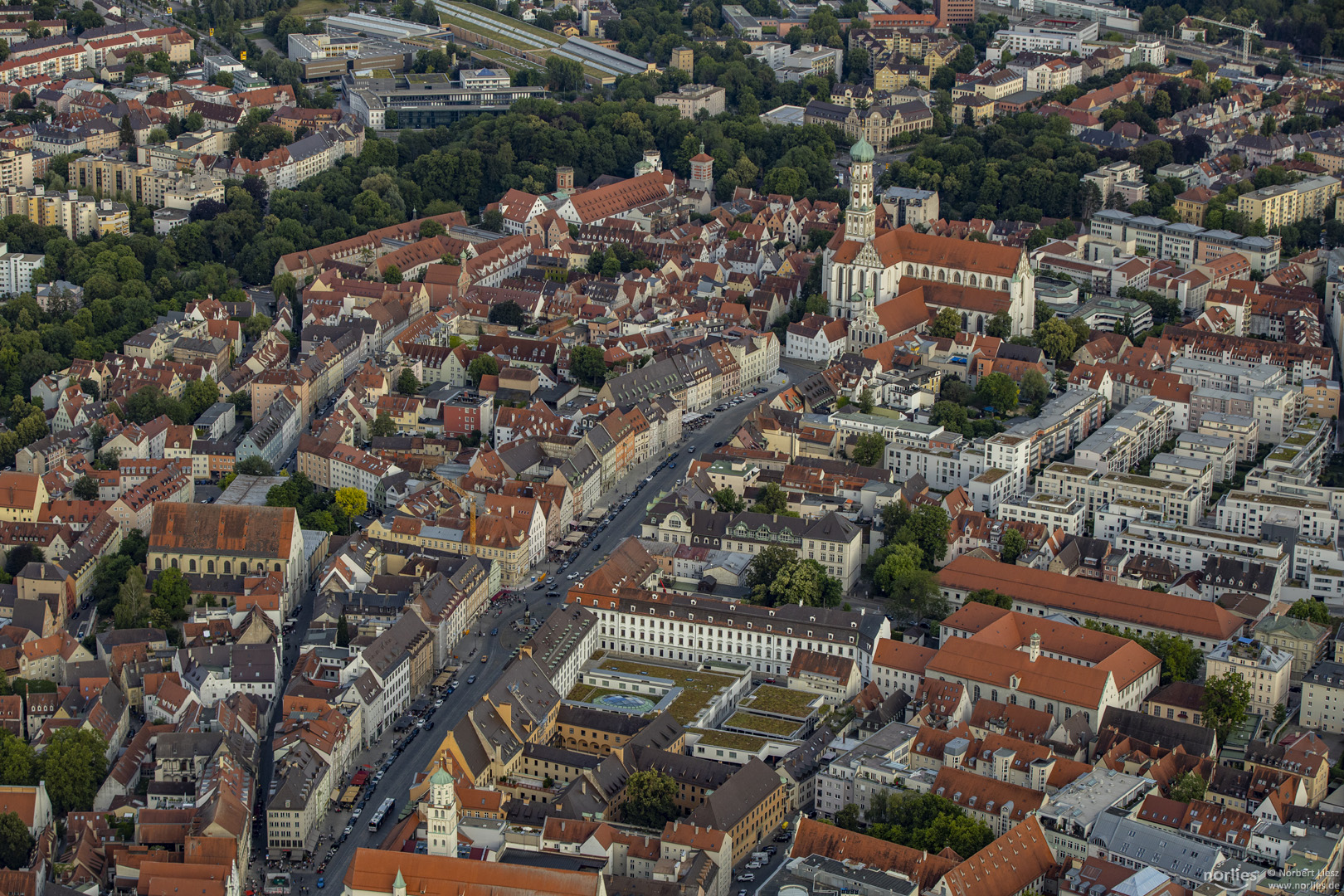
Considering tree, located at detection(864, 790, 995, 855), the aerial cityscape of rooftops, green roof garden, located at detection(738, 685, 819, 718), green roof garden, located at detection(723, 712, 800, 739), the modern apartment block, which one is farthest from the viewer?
the modern apartment block

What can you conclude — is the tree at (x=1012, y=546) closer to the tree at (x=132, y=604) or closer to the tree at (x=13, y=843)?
the tree at (x=132, y=604)

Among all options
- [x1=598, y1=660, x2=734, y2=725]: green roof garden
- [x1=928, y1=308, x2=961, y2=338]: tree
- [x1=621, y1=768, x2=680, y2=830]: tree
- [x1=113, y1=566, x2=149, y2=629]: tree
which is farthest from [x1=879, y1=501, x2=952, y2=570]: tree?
[x1=113, y1=566, x2=149, y2=629]: tree

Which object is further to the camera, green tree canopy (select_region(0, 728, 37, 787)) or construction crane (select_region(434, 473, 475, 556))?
construction crane (select_region(434, 473, 475, 556))

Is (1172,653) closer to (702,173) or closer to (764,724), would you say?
(764,724)

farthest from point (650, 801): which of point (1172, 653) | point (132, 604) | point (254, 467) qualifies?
point (254, 467)

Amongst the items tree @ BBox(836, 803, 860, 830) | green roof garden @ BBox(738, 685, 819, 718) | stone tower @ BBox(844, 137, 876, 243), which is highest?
stone tower @ BBox(844, 137, 876, 243)

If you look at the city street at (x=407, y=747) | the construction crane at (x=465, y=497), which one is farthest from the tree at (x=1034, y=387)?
the city street at (x=407, y=747)

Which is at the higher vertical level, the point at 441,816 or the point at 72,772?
the point at 441,816

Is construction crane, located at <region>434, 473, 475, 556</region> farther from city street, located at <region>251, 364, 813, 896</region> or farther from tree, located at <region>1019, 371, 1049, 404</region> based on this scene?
tree, located at <region>1019, 371, 1049, 404</region>
